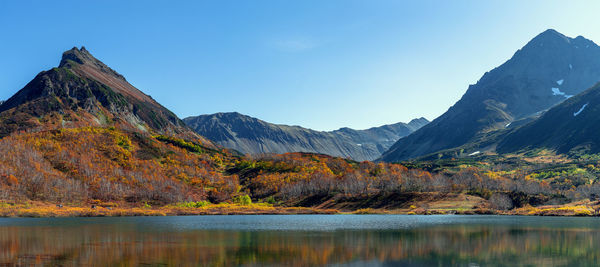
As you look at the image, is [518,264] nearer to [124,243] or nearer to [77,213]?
[124,243]

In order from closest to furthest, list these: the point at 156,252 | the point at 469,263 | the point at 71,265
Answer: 1. the point at 71,265
2. the point at 469,263
3. the point at 156,252

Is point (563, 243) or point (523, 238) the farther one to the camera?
point (523, 238)

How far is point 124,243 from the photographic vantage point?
72062 millimetres

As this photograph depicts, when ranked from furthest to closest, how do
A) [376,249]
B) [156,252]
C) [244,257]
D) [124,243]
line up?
[124,243] → [376,249] → [156,252] → [244,257]

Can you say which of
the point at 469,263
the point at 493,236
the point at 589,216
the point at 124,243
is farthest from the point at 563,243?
the point at 589,216

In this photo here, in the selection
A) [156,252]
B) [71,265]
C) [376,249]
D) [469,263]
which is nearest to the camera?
[71,265]

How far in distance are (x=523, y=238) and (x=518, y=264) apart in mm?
34718

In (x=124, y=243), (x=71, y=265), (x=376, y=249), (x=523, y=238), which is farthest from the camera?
(x=523, y=238)

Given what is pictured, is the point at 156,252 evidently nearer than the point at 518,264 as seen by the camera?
No

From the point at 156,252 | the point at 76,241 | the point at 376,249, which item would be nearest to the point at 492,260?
the point at 376,249

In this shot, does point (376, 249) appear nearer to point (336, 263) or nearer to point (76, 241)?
point (336, 263)

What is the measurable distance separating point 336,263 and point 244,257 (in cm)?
1284

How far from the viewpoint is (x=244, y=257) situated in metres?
56.7

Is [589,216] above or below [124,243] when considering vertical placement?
below
